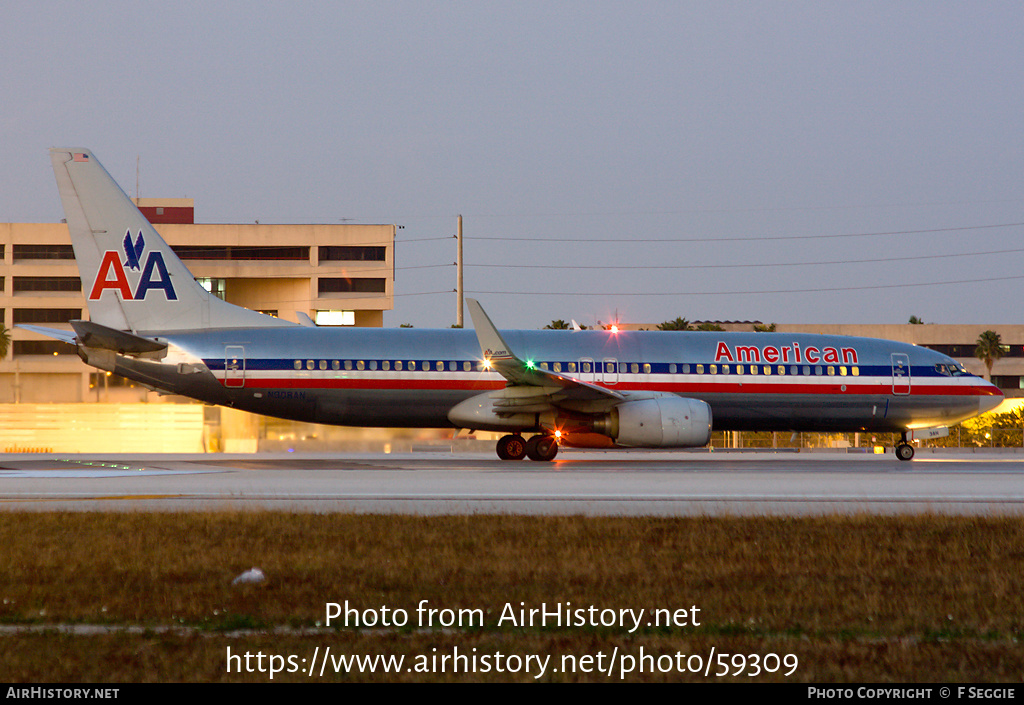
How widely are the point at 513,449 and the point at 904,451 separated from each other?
494 inches

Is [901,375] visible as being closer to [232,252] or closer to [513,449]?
[513,449]

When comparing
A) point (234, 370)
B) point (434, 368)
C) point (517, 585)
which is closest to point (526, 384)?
point (434, 368)

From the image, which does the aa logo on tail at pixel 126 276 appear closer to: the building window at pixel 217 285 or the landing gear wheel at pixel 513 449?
the landing gear wheel at pixel 513 449

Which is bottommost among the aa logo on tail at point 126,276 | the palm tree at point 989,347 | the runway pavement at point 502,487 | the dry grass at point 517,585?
the dry grass at point 517,585

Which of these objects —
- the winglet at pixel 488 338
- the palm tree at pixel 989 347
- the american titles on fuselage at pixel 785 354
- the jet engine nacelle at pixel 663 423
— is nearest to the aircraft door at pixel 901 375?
the american titles on fuselage at pixel 785 354

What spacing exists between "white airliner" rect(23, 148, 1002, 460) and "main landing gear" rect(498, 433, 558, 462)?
0.06 m

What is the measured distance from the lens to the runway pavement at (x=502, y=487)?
1577 centimetres

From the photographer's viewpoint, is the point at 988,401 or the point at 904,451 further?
the point at 988,401

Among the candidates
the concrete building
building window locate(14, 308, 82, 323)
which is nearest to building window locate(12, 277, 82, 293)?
the concrete building

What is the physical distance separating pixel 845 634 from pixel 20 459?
26.6 m

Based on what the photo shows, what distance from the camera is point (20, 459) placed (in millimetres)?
28391

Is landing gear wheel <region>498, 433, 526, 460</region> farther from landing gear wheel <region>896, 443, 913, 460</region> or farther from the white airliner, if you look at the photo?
landing gear wheel <region>896, 443, 913, 460</region>

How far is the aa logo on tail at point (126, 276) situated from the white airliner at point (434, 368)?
0.04 meters

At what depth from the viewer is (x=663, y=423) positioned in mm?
26438
